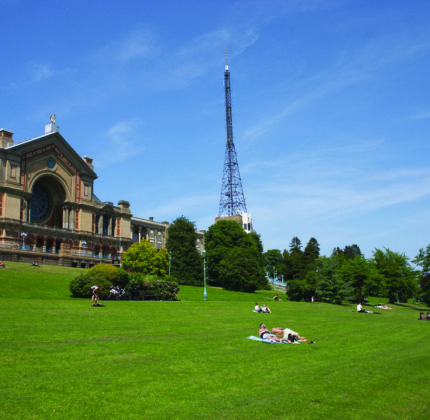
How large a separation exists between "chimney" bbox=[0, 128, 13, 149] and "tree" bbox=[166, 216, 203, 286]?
2952cm

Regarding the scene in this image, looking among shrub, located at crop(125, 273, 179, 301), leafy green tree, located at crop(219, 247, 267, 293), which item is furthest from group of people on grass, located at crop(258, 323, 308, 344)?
leafy green tree, located at crop(219, 247, 267, 293)

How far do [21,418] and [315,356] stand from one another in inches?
381

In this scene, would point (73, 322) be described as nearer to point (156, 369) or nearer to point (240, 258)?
point (156, 369)

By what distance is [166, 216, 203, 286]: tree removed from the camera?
223ft

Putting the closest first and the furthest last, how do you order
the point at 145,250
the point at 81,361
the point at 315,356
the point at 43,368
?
the point at 43,368 → the point at 81,361 → the point at 315,356 → the point at 145,250

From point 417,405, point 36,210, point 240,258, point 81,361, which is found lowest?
point 417,405

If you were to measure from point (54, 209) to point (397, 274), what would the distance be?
199 ft

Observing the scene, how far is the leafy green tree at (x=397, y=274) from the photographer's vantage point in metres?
69.1

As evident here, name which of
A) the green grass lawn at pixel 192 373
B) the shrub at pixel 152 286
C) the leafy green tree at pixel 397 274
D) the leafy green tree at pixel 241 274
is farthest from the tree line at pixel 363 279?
the green grass lawn at pixel 192 373

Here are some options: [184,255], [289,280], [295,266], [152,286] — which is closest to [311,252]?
[295,266]

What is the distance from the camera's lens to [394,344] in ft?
60.5

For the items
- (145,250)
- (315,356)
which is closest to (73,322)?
(315,356)

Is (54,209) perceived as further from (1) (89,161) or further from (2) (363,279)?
Answer: (2) (363,279)

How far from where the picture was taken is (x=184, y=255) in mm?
69750
